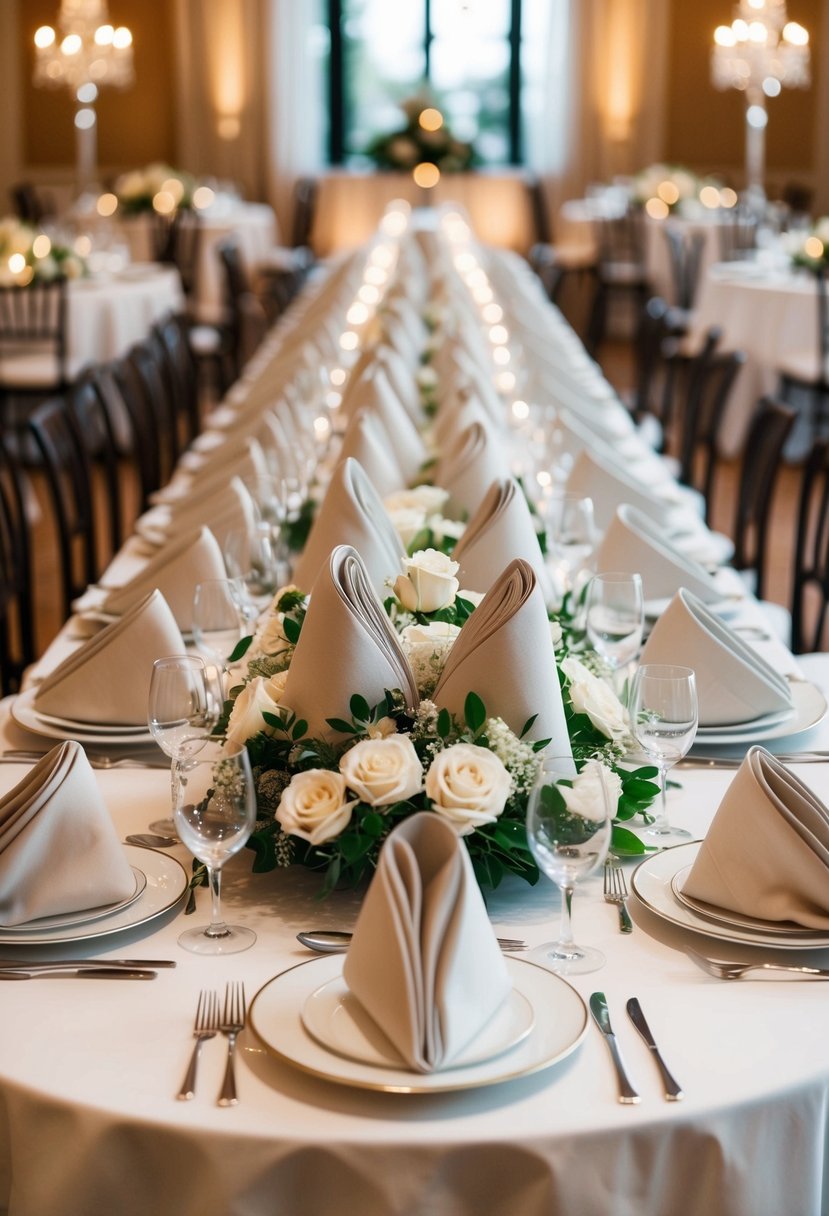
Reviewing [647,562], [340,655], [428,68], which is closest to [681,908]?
[340,655]

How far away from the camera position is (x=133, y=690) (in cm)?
203

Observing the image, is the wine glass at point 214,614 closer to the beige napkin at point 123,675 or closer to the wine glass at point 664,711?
the beige napkin at point 123,675

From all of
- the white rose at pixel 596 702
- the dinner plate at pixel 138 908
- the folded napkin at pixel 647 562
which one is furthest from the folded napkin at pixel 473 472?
the dinner plate at pixel 138 908

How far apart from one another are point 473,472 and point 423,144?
12.2m

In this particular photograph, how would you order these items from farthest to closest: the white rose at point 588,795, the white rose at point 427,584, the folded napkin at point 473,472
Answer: the folded napkin at point 473,472 < the white rose at point 427,584 < the white rose at point 588,795

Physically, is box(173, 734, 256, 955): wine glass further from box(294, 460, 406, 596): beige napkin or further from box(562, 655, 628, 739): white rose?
box(294, 460, 406, 596): beige napkin

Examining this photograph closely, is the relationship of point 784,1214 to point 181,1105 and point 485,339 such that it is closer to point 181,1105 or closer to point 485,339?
point 181,1105

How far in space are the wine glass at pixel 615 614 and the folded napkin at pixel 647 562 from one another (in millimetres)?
442

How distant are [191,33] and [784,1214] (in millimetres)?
14384

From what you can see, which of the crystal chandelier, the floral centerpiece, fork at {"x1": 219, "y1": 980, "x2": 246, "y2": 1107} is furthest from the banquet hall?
the floral centerpiece

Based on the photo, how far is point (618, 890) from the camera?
160 cm

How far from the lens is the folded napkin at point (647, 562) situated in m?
2.52

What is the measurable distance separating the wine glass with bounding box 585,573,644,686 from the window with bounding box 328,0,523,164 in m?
13.0

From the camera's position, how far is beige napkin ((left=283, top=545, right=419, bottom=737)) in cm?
159
